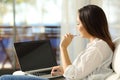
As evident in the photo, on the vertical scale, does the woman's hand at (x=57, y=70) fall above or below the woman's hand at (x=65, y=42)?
below

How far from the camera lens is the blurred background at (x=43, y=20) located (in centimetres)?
283

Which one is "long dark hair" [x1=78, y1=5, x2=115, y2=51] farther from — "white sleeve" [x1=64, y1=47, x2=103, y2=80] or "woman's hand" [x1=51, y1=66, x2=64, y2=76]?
"woman's hand" [x1=51, y1=66, x2=64, y2=76]

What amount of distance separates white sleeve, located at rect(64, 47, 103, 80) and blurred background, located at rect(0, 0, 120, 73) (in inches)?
45.5

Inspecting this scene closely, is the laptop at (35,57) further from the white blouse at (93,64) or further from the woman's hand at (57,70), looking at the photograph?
the white blouse at (93,64)

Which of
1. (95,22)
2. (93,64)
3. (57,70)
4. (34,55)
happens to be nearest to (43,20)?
(34,55)

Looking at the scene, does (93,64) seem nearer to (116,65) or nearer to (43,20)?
(116,65)

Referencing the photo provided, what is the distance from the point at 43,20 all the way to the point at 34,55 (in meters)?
1.28

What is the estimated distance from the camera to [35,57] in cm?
205

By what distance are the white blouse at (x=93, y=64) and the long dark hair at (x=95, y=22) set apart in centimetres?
5

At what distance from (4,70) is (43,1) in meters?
1.12

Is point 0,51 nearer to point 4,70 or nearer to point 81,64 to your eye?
point 4,70

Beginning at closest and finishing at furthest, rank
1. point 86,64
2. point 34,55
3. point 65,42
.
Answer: point 86,64 → point 65,42 → point 34,55

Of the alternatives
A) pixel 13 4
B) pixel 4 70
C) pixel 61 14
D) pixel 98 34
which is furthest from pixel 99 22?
pixel 4 70

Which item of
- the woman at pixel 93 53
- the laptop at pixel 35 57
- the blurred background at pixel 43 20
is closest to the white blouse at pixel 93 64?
the woman at pixel 93 53
